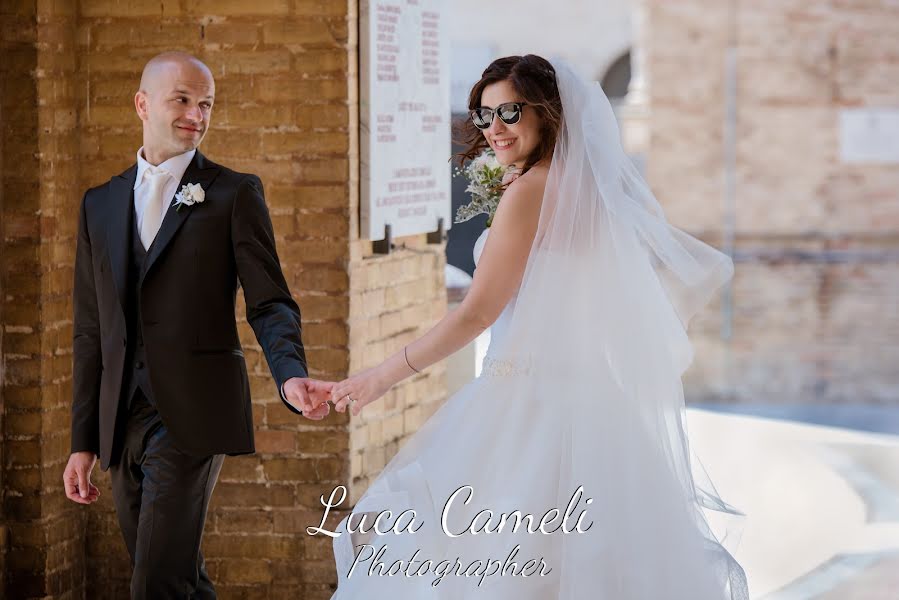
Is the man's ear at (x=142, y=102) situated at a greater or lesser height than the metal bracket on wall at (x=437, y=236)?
greater

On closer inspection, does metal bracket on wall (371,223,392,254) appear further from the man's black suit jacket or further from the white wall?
the white wall

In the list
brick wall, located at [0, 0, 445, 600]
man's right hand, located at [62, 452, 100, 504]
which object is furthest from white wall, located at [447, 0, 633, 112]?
man's right hand, located at [62, 452, 100, 504]

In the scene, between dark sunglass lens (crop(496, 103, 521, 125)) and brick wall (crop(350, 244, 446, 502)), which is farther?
brick wall (crop(350, 244, 446, 502))

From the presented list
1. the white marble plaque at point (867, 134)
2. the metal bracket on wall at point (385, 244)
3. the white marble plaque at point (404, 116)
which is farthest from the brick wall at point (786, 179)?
the metal bracket on wall at point (385, 244)

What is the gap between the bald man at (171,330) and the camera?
363 centimetres

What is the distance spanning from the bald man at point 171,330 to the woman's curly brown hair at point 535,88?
71cm

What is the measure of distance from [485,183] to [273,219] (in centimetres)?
125

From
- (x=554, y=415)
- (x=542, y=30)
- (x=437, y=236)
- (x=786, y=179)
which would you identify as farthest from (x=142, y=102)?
(x=542, y=30)

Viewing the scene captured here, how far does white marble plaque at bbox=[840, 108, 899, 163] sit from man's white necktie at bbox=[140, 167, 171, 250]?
10325 mm

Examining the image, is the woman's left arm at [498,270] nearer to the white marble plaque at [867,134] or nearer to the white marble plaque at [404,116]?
the white marble plaque at [404,116]

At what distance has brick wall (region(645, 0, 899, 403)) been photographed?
1295 centimetres

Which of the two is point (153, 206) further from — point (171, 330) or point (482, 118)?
point (482, 118)

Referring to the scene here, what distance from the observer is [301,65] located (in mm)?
5133

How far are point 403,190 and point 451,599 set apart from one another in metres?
2.36
